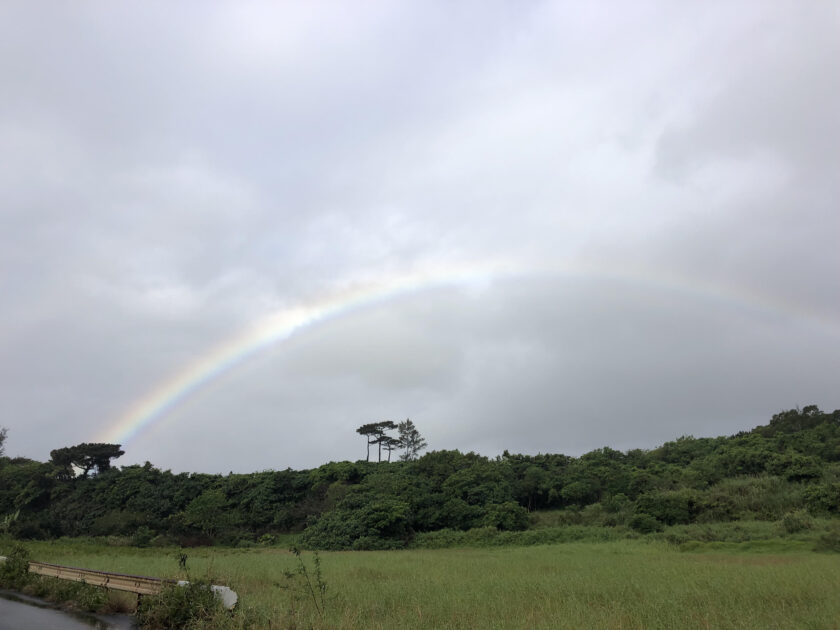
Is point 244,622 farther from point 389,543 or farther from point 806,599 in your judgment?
point 389,543

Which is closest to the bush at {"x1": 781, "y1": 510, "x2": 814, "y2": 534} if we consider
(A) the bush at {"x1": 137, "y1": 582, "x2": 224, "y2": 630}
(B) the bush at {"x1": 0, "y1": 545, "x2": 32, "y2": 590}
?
(A) the bush at {"x1": 137, "y1": 582, "x2": 224, "y2": 630}

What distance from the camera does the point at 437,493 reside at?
4653cm

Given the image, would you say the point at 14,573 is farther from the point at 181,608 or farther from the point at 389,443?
the point at 389,443

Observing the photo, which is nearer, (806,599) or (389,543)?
(806,599)

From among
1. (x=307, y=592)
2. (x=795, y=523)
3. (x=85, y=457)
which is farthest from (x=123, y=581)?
(x=85, y=457)

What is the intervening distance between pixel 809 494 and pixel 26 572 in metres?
38.4

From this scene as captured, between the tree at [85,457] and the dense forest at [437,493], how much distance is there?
0.17 m

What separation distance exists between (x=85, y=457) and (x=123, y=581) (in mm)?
65678

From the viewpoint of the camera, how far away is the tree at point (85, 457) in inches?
2530

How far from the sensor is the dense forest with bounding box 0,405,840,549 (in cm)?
3659

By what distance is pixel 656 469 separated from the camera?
154 ft

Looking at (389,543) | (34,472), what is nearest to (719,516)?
(389,543)

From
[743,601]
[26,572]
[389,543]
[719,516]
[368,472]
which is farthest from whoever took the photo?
[368,472]

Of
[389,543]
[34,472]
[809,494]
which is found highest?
[34,472]
